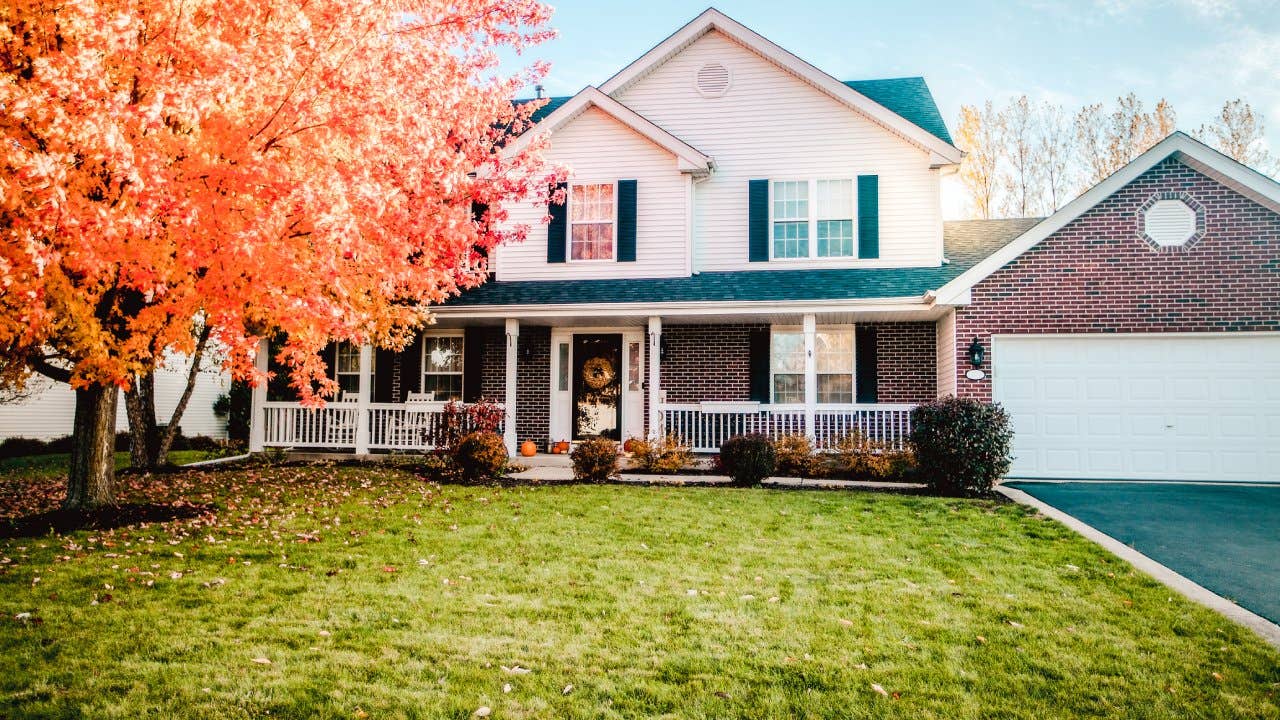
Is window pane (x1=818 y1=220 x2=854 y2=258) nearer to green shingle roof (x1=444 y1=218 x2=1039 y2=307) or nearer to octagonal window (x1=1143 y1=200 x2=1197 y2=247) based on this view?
green shingle roof (x1=444 y1=218 x2=1039 y2=307)

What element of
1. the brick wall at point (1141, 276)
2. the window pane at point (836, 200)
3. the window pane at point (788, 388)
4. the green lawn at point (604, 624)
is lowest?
the green lawn at point (604, 624)

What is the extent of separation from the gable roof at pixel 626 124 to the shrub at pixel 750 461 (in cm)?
577

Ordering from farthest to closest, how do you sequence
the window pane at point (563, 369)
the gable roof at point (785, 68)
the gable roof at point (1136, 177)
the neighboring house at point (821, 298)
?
the window pane at point (563, 369)
the gable roof at point (785, 68)
the neighboring house at point (821, 298)
the gable roof at point (1136, 177)

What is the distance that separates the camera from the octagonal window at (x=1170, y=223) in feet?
37.6

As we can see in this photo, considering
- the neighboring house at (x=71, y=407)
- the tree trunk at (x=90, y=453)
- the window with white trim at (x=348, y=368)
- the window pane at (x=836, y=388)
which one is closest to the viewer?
the tree trunk at (x=90, y=453)

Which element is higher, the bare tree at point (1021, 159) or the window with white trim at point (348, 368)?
the bare tree at point (1021, 159)

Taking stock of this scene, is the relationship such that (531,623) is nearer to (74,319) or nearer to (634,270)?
(74,319)

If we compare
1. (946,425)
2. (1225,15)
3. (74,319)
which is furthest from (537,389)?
(1225,15)

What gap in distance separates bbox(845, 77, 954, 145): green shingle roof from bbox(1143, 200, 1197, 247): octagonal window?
→ 390cm

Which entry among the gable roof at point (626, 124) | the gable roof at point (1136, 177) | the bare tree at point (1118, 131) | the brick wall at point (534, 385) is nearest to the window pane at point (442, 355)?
the brick wall at point (534, 385)

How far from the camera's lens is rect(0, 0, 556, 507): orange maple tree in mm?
5922

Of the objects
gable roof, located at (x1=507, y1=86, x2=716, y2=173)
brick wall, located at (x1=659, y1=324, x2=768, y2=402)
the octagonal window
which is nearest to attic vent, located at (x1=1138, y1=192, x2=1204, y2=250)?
the octagonal window

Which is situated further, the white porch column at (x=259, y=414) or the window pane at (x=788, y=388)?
the white porch column at (x=259, y=414)

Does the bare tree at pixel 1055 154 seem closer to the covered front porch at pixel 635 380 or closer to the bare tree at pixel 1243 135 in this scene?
the bare tree at pixel 1243 135
